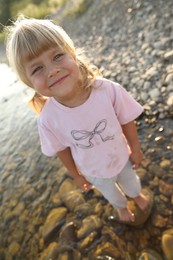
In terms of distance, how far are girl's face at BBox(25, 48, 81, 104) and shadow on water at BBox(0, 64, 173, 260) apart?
1.40m

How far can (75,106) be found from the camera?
175cm

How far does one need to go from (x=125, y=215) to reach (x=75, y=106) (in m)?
1.14

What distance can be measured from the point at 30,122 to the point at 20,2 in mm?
8376

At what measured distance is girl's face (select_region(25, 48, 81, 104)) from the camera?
1570 millimetres

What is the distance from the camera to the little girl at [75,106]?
1576 mm

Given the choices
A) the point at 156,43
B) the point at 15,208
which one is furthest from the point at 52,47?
the point at 156,43

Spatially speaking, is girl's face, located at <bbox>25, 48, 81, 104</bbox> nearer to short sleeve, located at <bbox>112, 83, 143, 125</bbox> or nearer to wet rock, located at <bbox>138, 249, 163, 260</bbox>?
short sleeve, located at <bbox>112, 83, 143, 125</bbox>

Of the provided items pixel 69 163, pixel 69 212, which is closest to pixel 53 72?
pixel 69 163

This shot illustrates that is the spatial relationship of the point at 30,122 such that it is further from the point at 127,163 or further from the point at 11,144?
the point at 127,163

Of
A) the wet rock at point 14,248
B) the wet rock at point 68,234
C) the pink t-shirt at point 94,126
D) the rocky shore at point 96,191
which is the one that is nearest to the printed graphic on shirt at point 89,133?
the pink t-shirt at point 94,126

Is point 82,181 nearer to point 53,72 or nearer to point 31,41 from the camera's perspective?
point 53,72

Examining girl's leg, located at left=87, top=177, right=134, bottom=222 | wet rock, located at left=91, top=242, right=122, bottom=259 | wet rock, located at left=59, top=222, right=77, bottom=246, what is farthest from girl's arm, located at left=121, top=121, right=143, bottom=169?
wet rock, located at left=59, top=222, right=77, bottom=246

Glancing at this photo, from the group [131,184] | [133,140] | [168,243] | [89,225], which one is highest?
[133,140]

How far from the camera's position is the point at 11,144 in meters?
4.12
